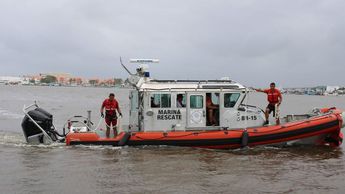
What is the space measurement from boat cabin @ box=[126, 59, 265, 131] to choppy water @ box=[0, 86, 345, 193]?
2.41 ft

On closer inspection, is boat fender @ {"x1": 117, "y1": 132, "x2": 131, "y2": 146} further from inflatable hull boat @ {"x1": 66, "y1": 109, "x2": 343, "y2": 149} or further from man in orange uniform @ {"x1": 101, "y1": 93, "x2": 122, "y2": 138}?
man in orange uniform @ {"x1": 101, "y1": 93, "x2": 122, "y2": 138}

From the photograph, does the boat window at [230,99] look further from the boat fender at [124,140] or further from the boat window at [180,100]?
the boat fender at [124,140]

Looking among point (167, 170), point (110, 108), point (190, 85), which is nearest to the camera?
point (167, 170)

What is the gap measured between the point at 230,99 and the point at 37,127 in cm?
566

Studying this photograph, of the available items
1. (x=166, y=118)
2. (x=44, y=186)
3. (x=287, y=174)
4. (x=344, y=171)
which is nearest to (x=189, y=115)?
(x=166, y=118)

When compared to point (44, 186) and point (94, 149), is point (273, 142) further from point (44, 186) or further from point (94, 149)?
point (44, 186)

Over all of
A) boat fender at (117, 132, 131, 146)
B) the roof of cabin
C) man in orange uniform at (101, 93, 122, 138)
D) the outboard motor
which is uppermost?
the roof of cabin

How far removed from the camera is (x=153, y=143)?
1216cm

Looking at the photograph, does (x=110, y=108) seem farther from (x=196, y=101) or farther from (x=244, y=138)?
(x=244, y=138)

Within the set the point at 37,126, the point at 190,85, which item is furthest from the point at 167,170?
the point at 37,126

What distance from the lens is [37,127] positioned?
12633 millimetres

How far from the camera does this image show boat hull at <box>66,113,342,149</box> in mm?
12062

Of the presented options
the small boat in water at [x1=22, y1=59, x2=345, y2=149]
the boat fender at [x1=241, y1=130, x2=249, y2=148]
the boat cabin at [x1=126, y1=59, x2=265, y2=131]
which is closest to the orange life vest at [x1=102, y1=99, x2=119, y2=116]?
the small boat in water at [x1=22, y1=59, x2=345, y2=149]

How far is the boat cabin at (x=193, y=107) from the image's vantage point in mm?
12211
